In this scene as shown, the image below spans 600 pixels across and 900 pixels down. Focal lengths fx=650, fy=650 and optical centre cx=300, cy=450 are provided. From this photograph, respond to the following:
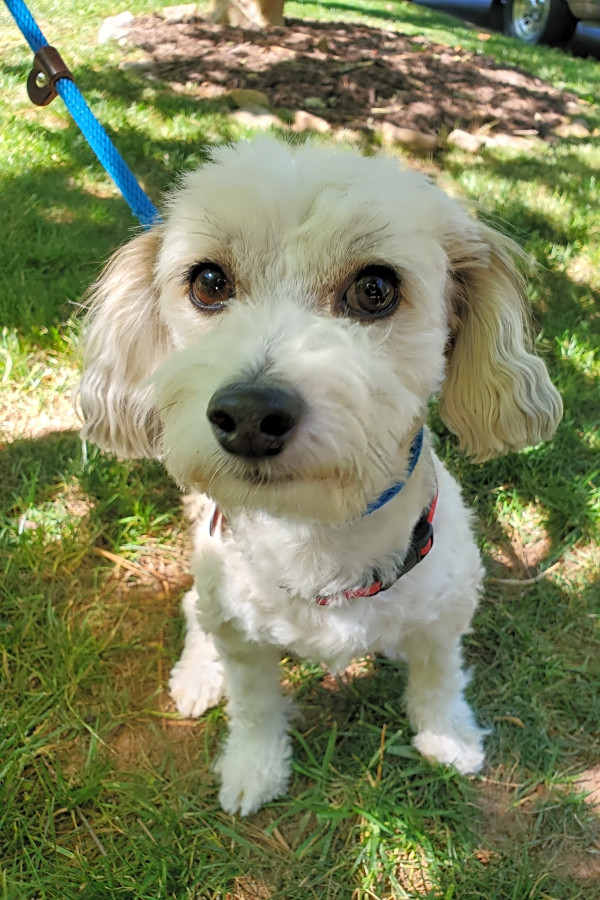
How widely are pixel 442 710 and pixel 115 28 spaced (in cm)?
696

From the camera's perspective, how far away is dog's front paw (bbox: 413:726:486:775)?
2.14 meters

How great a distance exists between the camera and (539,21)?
11.0 meters

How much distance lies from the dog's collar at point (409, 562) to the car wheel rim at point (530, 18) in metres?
12.2

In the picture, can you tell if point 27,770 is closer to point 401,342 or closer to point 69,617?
point 69,617

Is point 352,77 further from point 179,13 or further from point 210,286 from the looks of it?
point 210,286

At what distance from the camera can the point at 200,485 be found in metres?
1.29

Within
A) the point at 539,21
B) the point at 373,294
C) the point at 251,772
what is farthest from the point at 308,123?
the point at 539,21

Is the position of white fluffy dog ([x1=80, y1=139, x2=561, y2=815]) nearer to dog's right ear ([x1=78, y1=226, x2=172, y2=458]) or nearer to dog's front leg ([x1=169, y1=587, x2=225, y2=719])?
dog's right ear ([x1=78, y1=226, x2=172, y2=458])

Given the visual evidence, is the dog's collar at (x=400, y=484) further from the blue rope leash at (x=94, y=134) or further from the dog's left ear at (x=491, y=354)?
the blue rope leash at (x=94, y=134)

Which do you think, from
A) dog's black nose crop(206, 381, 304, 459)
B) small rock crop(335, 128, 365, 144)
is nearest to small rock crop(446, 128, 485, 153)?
small rock crop(335, 128, 365, 144)

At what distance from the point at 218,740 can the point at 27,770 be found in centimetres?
62

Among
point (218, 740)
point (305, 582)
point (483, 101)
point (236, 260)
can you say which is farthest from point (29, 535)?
point (483, 101)

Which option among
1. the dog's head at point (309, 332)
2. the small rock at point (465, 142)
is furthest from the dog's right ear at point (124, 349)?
the small rock at point (465, 142)

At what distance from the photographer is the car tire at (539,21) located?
34.9 ft
